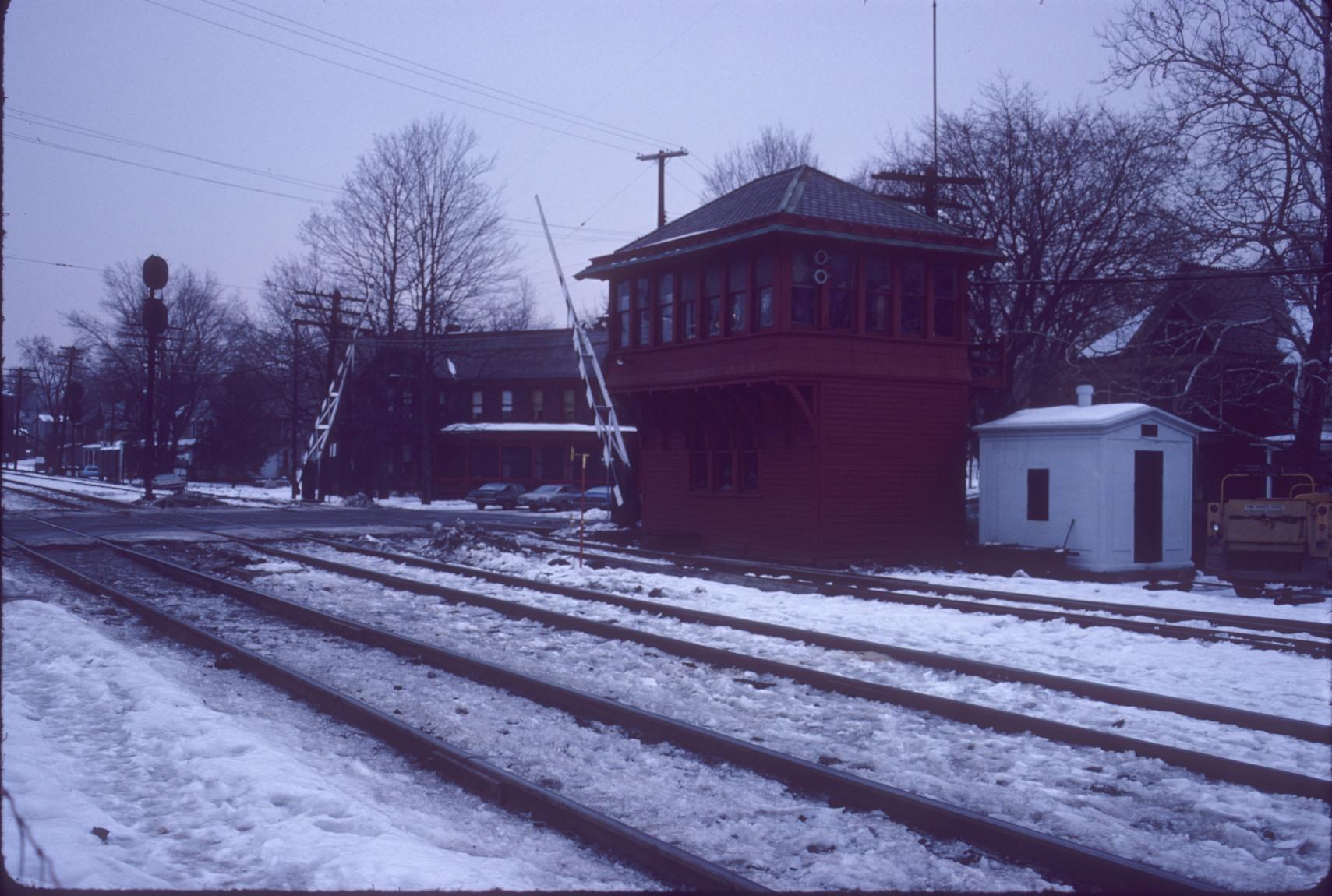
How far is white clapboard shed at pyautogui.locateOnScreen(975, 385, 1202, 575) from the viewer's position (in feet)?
64.7

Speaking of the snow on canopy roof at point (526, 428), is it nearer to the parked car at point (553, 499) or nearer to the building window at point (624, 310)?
the parked car at point (553, 499)

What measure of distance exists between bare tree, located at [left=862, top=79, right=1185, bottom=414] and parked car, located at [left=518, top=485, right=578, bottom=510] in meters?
20.5

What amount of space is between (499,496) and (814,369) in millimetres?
30086

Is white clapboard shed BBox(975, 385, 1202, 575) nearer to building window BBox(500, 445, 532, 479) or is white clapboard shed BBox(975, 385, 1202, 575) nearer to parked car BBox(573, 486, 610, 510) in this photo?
parked car BBox(573, 486, 610, 510)

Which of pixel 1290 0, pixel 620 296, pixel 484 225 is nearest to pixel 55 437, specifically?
Result: pixel 484 225

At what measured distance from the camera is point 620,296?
27656 mm

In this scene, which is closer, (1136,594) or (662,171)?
(1136,594)

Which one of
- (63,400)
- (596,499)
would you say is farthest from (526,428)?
(63,400)

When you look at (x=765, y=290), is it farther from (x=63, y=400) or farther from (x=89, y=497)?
(x=63, y=400)

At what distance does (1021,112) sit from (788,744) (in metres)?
32.6

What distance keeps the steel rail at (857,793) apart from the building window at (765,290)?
13.3m

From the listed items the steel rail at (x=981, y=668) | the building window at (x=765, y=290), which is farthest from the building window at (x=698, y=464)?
the steel rail at (x=981, y=668)

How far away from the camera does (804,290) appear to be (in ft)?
71.7

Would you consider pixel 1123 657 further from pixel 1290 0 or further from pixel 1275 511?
pixel 1290 0
